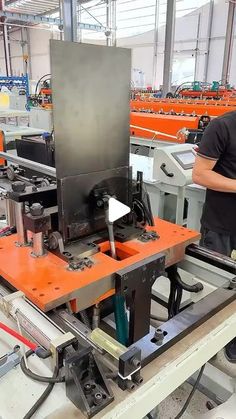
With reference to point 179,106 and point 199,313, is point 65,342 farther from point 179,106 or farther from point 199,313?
point 179,106

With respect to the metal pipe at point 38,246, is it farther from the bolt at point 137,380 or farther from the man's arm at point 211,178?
the man's arm at point 211,178

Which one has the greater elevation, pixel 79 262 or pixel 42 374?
pixel 79 262

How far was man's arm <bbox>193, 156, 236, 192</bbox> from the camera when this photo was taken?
4.54 ft

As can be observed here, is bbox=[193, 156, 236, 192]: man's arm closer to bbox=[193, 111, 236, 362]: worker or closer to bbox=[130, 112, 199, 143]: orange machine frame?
bbox=[193, 111, 236, 362]: worker

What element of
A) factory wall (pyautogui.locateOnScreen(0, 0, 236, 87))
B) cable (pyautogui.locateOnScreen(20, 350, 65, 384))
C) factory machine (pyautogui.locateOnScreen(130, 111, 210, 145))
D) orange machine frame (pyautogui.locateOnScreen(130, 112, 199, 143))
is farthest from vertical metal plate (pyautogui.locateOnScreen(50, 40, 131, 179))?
factory wall (pyautogui.locateOnScreen(0, 0, 236, 87))

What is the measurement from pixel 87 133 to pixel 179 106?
8.99 ft

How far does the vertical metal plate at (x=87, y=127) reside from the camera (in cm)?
81

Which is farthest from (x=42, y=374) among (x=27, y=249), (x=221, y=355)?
(x=221, y=355)

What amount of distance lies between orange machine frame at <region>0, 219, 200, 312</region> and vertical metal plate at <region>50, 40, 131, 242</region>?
0.35ft

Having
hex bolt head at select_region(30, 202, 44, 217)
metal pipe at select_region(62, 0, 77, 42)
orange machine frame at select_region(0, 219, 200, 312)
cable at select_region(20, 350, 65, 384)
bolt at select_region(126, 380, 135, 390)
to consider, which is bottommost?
cable at select_region(20, 350, 65, 384)

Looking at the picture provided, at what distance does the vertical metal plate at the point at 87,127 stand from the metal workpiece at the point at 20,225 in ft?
0.34

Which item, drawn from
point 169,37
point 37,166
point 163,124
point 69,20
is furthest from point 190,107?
point 37,166

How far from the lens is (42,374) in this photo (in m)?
0.64

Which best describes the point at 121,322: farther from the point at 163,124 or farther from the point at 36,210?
the point at 163,124
